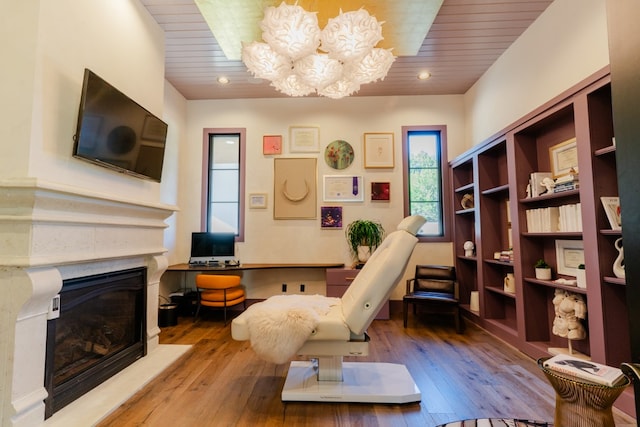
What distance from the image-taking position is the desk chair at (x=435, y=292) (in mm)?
3461

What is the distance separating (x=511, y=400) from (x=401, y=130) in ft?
11.4

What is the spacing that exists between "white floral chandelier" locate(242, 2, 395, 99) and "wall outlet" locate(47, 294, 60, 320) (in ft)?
6.54

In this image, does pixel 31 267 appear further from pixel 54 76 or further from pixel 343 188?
pixel 343 188

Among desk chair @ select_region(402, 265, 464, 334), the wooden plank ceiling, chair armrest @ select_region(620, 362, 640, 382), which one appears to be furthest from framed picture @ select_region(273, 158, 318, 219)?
chair armrest @ select_region(620, 362, 640, 382)

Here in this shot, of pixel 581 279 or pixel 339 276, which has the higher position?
pixel 581 279

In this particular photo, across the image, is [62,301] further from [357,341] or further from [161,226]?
[357,341]

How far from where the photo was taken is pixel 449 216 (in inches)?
173

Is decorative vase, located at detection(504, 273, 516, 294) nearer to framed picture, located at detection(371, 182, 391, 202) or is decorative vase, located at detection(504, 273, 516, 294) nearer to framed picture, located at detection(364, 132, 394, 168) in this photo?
framed picture, located at detection(371, 182, 391, 202)

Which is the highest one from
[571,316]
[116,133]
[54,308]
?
[116,133]

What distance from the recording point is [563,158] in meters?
2.62

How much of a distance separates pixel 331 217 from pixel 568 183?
2.70 meters

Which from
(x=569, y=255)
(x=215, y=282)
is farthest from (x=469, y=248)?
(x=215, y=282)

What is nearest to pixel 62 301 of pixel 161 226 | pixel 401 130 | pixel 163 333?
pixel 161 226

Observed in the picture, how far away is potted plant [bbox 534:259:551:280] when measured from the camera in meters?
2.66
